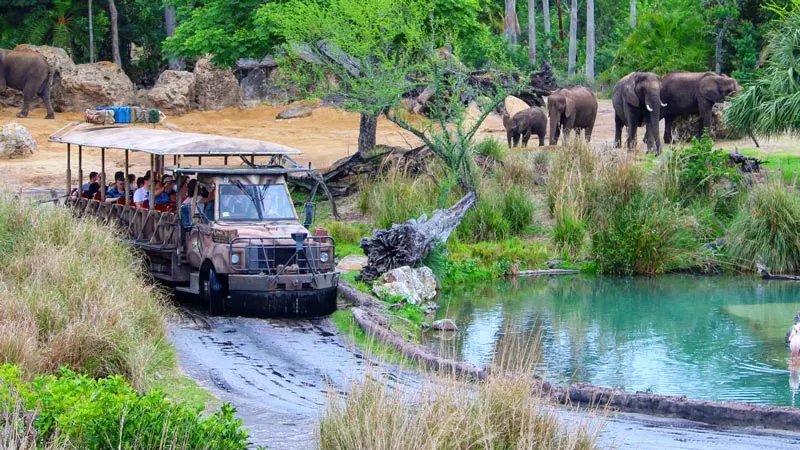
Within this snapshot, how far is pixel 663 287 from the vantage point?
869 inches

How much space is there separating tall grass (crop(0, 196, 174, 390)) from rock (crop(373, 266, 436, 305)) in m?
3.67

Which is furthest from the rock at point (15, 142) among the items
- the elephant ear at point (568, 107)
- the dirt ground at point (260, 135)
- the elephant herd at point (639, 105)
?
the elephant ear at point (568, 107)

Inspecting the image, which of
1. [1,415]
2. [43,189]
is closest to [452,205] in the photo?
[43,189]

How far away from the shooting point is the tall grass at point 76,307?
12688 mm

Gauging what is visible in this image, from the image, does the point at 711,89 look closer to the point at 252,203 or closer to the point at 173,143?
the point at 252,203

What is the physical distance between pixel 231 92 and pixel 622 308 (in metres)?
24.5

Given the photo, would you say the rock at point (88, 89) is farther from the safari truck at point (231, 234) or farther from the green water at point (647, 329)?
the green water at point (647, 329)

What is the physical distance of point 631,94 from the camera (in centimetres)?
3259

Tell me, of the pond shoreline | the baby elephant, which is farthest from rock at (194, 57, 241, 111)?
the pond shoreline

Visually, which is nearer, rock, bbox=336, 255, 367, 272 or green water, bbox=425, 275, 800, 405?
green water, bbox=425, 275, 800, 405

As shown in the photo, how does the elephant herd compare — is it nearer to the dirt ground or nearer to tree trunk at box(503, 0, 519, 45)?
the dirt ground

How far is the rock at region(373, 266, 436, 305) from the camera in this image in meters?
19.5

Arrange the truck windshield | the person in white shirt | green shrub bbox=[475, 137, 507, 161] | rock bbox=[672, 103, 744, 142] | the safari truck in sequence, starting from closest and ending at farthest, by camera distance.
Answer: the safari truck, the truck windshield, the person in white shirt, green shrub bbox=[475, 137, 507, 161], rock bbox=[672, 103, 744, 142]

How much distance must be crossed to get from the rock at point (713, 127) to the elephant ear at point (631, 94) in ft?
4.24
